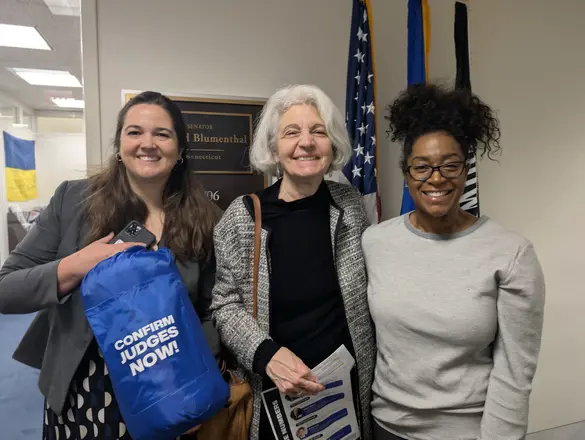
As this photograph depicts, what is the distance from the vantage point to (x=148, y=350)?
0.89m

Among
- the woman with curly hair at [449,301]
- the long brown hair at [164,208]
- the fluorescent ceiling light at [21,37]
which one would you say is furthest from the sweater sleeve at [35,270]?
the fluorescent ceiling light at [21,37]

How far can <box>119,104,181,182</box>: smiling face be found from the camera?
1158 mm

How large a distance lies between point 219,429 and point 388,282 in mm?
658

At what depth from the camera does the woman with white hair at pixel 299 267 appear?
1.16 m

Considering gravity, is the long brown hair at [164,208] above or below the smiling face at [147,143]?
below

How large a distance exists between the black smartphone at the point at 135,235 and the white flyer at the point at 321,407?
569 mm

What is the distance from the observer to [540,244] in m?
2.42

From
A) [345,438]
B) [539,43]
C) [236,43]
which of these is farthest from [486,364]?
[539,43]

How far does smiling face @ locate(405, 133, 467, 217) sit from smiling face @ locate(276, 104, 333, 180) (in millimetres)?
293

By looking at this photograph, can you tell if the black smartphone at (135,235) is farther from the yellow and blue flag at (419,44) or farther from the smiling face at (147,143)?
the yellow and blue flag at (419,44)

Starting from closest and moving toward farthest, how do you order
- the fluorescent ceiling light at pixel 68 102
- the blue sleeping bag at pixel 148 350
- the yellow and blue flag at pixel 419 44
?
the blue sleeping bag at pixel 148 350
the yellow and blue flag at pixel 419 44
the fluorescent ceiling light at pixel 68 102

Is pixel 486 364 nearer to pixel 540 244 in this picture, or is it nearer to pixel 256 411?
pixel 256 411

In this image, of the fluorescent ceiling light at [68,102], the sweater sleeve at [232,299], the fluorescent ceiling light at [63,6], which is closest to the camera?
the sweater sleeve at [232,299]

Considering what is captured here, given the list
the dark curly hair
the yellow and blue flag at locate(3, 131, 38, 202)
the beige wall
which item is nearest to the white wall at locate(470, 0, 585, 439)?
the beige wall
